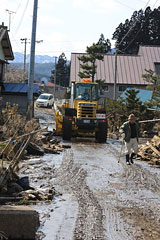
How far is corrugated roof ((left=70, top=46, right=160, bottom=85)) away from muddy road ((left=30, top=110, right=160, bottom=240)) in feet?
136

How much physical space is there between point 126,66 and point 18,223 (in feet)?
Answer: 175

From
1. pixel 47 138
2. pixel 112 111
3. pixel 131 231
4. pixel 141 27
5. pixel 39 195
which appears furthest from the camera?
pixel 141 27

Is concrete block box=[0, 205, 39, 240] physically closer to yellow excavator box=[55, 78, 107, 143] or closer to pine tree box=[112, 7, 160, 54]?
yellow excavator box=[55, 78, 107, 143]

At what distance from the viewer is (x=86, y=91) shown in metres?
22.3

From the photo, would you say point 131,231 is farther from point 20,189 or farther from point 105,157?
point 105,157

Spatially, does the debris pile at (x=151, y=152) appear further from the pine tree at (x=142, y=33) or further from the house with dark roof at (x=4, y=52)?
the pine tree at (x=142, y=33)

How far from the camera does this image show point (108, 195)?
9.24m

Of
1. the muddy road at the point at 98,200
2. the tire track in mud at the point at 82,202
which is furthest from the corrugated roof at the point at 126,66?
the tire track in mud at the point at 82,202

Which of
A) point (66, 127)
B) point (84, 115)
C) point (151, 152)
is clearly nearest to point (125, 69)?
point (84, 115)

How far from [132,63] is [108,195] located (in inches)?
2005

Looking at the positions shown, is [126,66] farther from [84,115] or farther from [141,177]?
[141,177]

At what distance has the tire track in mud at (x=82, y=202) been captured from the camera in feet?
21.1

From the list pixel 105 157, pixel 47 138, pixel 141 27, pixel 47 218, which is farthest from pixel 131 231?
pixel 141 27

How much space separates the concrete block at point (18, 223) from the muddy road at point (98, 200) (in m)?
0.24
